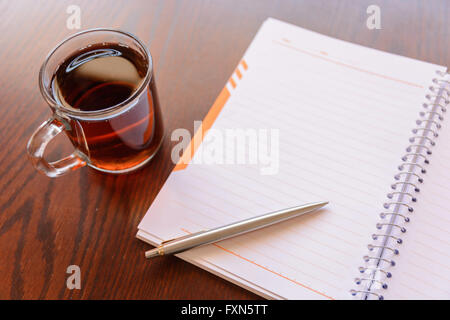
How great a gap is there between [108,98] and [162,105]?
146mm

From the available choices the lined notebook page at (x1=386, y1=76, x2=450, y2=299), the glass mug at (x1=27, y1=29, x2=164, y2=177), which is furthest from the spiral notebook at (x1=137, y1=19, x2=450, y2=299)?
the glass mug at (x1=27, y1=29, x2=164, y2=177)

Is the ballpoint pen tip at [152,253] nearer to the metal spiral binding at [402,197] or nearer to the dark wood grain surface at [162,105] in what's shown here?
the dark wood grain surface at [162,105]

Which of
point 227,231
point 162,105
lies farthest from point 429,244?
point 162,105

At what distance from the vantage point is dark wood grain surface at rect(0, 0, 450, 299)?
55cm

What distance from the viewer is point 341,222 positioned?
22.5 inches

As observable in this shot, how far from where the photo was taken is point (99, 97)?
1.80ft

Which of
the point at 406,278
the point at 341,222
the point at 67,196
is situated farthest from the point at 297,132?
the point at 67,196

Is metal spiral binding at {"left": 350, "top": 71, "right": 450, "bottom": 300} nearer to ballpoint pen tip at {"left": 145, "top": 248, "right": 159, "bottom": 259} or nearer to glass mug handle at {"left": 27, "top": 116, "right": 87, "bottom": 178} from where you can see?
ballpoint pen tip at {"left": 145, "top": 248, "right": 159, "bottom": 259}

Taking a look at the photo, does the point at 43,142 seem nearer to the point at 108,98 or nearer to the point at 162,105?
the point at 108,98

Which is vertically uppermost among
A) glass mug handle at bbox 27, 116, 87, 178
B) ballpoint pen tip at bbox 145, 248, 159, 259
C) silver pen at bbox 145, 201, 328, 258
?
glass mug handle at bbox 27, 116, 87, 178

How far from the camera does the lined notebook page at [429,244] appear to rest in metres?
0.53

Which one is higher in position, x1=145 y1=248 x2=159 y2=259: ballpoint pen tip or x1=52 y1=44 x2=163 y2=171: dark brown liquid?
x1=52 y1=44 x2=163 y2=171: dark brown liquid

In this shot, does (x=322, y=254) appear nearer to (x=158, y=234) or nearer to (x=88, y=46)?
(x=158, y=234)
